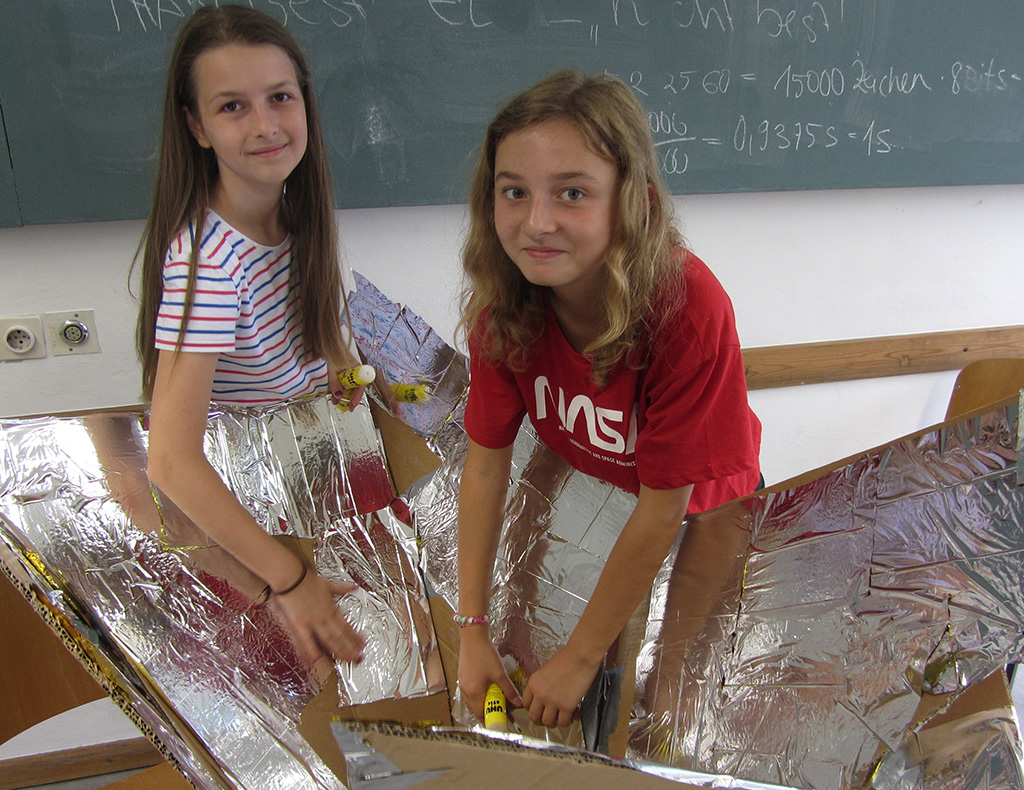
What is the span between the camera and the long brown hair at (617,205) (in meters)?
0.60

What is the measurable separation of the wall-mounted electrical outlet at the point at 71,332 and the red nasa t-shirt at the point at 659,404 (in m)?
0.76

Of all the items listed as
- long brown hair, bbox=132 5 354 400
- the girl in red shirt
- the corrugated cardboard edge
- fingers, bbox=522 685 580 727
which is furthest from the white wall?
the corrugated cardboard edge

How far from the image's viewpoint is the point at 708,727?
66 cm

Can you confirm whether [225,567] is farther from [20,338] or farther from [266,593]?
[20,338]

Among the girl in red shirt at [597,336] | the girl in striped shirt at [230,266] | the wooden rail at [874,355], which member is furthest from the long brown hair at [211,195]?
the wooden rail at [874,355]

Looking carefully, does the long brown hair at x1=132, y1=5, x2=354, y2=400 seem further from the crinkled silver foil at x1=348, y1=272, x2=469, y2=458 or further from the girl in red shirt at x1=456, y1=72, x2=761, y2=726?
the girl in red shirt at x1=456, y1=72, x2=761, y2=726

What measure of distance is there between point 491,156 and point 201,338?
352mm

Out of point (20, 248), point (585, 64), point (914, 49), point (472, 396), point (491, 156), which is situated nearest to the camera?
point (491, 156)

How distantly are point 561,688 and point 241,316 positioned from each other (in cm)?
54

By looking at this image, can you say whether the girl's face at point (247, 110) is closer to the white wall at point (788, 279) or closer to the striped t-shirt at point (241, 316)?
the striped t-shirt at point (241, 316)

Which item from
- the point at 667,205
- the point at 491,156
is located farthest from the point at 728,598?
the point at 491,156

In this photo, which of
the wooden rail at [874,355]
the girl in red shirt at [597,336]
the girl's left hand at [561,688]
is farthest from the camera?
the wooden rail at [874,355]

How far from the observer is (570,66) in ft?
4.10

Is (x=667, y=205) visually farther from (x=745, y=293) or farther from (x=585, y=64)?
(x=745, y=293)
